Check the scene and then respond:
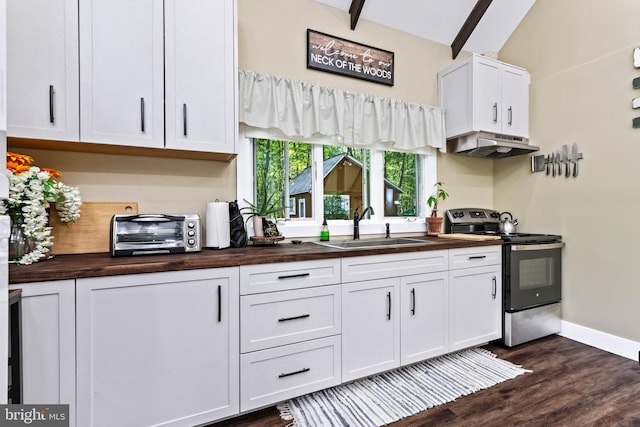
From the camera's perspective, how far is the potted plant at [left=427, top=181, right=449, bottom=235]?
3.07m

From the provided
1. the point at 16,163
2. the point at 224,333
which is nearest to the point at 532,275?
the point at 224,333

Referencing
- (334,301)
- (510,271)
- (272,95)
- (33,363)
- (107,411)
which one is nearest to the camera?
(33,363)

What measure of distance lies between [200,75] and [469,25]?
2.67 m

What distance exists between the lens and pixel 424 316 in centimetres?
232

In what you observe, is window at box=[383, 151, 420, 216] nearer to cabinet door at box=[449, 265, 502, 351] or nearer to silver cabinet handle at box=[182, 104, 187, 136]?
cabinet door at box=[449, 265, 502, 351]

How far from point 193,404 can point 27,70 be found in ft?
5.91

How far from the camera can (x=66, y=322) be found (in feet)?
4.54

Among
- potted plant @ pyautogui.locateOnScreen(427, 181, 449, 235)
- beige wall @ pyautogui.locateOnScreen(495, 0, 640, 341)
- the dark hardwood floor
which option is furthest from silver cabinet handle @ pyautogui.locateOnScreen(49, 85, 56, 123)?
beige wall @ pyautogui.locateOnScreen(495, 0, 640, 341)

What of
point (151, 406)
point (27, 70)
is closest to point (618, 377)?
point (151, 406)

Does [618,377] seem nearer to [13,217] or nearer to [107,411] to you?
[107,411]

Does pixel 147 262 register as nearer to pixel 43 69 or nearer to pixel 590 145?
pixel 43 69

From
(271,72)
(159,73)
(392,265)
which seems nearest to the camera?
(159,73)

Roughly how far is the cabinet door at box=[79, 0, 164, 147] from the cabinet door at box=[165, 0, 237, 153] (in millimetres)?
60

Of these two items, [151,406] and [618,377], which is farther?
[618,377]
